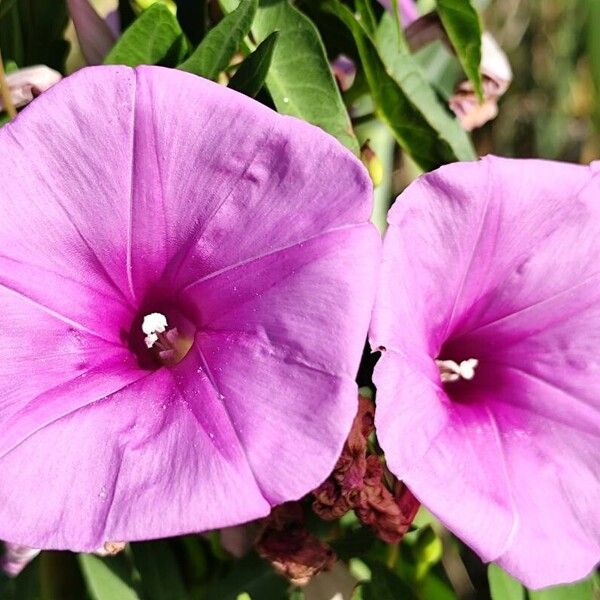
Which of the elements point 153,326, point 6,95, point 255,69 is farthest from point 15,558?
point 255,69

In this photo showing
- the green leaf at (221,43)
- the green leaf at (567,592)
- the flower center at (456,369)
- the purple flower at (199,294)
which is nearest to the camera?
the purple flower at (199,294)

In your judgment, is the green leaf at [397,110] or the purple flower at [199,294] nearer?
the purple flower at [199,294]

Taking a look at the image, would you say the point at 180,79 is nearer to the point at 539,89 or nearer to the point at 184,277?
the point at 184,277

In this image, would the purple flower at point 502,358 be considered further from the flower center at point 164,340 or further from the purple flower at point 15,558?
the purple flower at point 15,558

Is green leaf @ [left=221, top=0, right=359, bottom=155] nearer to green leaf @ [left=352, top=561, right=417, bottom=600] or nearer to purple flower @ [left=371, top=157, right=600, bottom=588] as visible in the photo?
purple flower @ [left=371, top=157, right=600, bottom=588]

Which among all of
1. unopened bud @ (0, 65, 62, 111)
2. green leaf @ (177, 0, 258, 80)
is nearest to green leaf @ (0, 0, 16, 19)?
unopened bud @ (0, 65, 62, 111)

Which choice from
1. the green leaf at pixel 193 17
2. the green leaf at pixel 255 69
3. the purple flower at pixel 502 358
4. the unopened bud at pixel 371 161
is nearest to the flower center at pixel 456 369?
the purple flower at pixel 502 358

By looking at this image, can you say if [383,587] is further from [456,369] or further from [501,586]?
[456,369]

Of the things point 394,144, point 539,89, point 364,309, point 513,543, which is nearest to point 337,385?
point 364,309
